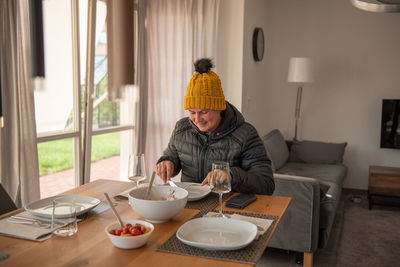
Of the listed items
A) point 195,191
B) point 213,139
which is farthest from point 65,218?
Answer: point 213,139

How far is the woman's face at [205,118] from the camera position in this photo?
200 cm

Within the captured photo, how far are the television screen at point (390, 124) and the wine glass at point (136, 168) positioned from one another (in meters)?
3.93

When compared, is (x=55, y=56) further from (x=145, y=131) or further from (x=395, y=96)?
(x=395, y=96)

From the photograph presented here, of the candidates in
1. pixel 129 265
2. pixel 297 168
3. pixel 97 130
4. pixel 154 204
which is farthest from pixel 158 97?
pixel 129 265

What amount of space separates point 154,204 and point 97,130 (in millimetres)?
2286

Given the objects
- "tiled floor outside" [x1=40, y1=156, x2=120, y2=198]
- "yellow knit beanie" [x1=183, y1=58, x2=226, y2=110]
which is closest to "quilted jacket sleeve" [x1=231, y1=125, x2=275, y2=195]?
"yellow knit beanie" [x1=183, y1=58, x2=226, y2=110]

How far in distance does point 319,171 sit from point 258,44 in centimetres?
163

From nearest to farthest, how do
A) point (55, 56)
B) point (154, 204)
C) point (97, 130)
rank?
point (154, 204) < point (55, 56) < point (97, 130)

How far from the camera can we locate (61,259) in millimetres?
1057

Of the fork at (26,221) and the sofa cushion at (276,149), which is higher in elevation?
the fork at (26,221)

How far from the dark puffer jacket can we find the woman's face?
4cm

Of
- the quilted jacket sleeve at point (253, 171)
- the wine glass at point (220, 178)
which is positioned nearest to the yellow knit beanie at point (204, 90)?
the quilted jacket sleeve at point (253, 171)

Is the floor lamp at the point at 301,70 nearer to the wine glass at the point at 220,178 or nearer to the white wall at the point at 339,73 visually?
the white wall at the point at 339,73

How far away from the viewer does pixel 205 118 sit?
6.59 feet
